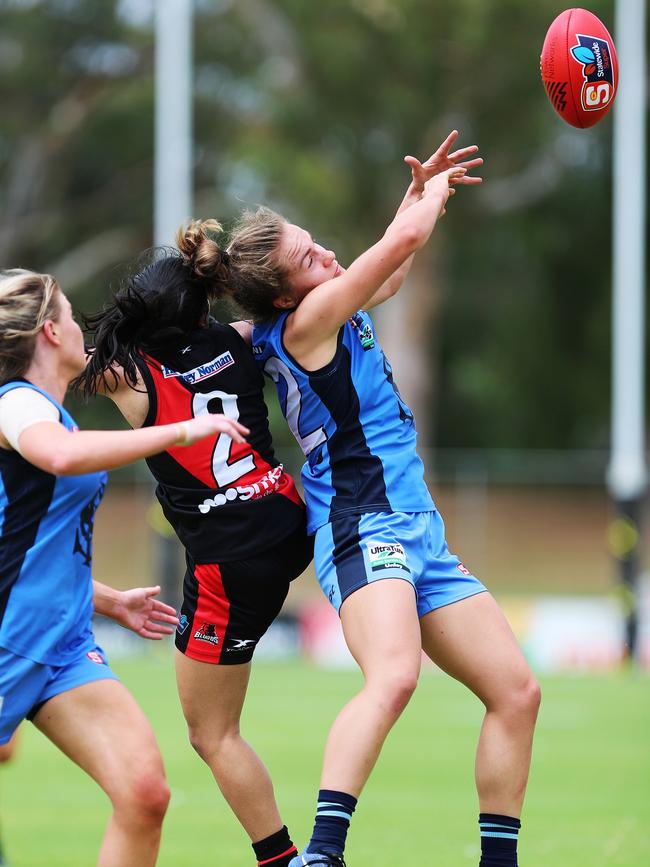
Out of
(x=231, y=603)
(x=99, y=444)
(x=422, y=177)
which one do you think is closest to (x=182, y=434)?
(x=99, y=444)

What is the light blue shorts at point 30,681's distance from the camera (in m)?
3.93

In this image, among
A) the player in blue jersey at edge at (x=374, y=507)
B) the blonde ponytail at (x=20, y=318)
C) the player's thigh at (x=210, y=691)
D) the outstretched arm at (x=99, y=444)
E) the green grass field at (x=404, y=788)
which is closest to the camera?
the outstretched arm at (x=99, y=444)

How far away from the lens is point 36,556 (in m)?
3.99

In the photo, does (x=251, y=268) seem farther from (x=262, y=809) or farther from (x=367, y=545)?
(x=262, y=809)

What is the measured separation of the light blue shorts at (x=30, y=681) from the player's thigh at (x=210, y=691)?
0.60m

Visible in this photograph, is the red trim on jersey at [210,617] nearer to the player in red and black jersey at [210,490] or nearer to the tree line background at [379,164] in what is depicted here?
the player in red and black jersey at [210,490]

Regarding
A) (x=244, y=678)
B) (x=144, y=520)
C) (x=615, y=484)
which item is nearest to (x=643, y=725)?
(x=615, y=484)

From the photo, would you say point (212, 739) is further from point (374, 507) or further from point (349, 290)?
point (349, 290)

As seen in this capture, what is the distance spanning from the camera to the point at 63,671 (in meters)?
4.03

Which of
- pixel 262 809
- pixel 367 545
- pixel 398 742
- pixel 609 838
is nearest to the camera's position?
pixel 367 545

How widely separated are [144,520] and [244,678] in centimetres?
1819

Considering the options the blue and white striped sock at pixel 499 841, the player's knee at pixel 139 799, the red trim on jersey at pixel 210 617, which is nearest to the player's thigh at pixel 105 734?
the player's knee at pixel 139 799

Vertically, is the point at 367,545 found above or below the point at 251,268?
below

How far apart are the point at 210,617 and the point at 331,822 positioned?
890mm
